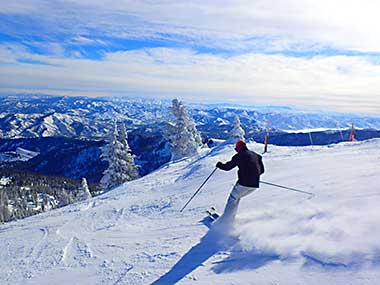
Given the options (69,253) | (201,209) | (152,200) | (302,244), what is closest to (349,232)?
(302,244)

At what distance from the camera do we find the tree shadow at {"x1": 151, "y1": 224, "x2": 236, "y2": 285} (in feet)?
18.4

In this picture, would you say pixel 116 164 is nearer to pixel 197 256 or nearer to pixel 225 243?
pixel 225 243

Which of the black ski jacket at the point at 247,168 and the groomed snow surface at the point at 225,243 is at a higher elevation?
the black ski jacket at the point at 247,168

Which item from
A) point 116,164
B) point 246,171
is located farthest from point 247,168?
point 116,164

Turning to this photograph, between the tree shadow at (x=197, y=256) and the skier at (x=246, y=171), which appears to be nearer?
the tree shadow at (x=197, y=256)

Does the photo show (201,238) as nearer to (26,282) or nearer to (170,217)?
(170,217)

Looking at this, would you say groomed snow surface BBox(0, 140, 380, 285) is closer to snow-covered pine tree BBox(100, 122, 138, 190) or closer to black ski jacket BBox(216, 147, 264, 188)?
black ski jacket BBox(216, 147, 264, 188)

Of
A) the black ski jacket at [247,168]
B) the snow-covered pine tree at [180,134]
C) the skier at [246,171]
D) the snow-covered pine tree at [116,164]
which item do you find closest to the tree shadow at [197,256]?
the skier at [246,171]

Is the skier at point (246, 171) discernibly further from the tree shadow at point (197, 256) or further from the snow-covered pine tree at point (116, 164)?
the snow-covered pine tree at point (116, 164)

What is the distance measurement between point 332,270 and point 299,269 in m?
0.47

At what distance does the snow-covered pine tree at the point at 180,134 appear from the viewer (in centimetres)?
4522

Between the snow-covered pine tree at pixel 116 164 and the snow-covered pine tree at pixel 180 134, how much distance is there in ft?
22.5

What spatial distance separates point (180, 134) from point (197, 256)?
39172 mm

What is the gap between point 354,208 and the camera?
269 inches
